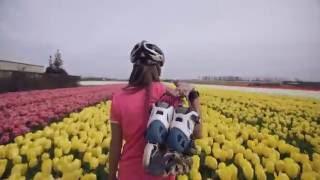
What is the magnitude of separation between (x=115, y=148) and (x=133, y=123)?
0.27ft

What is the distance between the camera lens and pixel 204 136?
150 cm

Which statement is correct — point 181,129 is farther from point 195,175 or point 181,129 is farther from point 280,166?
point 280,166

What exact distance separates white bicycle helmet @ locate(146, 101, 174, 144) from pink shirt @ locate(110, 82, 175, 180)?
0.04 meters

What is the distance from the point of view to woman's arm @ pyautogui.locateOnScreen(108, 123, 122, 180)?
0.90 meters

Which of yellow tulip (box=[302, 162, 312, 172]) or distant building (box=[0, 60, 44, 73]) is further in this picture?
distant building (box=[0, 60, 44, 73])

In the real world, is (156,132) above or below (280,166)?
above

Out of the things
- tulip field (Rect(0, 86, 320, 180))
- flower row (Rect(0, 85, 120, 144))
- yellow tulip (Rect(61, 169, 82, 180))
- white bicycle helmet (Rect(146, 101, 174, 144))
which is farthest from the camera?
flower row (Rect(0, 85, 120, 144))

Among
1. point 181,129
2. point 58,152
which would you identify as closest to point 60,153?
point 58,152

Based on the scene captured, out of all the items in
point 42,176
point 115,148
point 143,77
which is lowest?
point 42,176

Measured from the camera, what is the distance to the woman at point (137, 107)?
0.87 metres

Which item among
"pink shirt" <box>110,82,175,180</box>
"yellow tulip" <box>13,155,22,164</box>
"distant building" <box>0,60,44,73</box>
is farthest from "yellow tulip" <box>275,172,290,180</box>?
"distant building" <box>0,60,44,73</box>

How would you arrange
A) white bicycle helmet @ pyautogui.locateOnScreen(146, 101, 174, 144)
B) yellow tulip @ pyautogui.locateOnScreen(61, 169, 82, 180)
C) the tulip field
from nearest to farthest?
white bicycle helmet @ pyautogui.locateOnScreen(146, 101, 174, 144) → yellow tulip @ pyautogui.locateOnScreen(61, 169, 82, 180) → the tulip field

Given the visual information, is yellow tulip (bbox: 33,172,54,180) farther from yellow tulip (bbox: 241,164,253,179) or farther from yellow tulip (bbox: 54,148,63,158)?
yellow tulip (bbox: 241,164,253,179)

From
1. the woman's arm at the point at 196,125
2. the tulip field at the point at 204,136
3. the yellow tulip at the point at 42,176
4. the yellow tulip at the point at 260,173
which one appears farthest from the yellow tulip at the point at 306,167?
the yellow tulip at the point at 42,176
